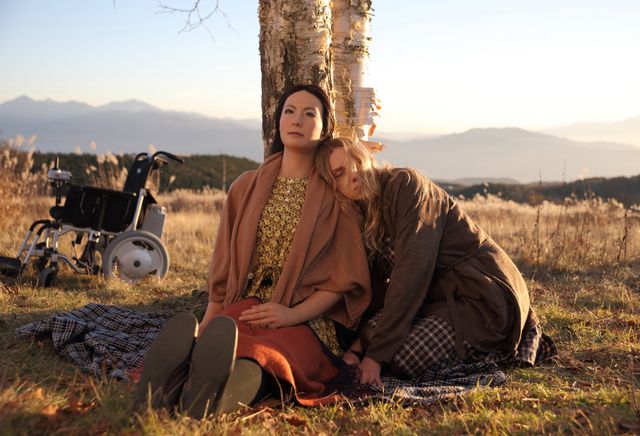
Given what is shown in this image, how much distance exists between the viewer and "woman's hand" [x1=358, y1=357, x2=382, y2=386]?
12.7 feet

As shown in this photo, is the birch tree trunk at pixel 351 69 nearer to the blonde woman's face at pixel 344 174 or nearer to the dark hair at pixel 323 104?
the dark hair at pixel 323 104

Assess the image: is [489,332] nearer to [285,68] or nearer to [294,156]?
[294,156]

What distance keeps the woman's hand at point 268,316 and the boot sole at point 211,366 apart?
29.3 inches

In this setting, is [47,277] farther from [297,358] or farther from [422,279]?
[422,279]

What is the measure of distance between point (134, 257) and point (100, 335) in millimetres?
2790

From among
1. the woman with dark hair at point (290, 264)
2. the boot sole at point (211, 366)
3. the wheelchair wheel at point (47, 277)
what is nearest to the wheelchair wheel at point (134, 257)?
the wheelchair wheel at point (47, 277)

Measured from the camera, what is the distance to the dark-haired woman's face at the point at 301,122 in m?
4.12

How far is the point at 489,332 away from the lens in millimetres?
4133

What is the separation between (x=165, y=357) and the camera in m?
3.01

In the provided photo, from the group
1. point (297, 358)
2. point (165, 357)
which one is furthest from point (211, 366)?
point (297, 358)

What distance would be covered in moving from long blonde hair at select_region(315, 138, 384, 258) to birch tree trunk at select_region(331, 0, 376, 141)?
1765 mm

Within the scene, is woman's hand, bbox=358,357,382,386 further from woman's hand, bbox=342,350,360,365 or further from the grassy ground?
the grassy ground

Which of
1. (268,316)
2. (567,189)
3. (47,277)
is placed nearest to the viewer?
(268,316)

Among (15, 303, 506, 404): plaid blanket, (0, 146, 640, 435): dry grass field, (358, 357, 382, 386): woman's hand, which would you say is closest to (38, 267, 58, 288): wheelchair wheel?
(0, 146, 640, 435): dry grass field
